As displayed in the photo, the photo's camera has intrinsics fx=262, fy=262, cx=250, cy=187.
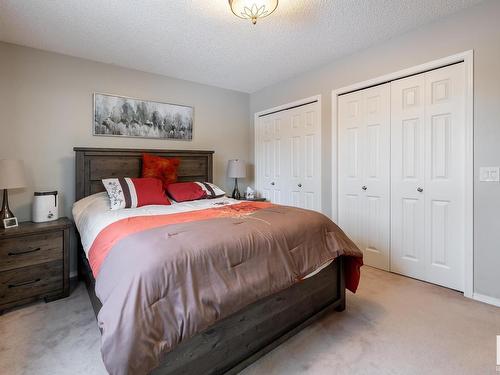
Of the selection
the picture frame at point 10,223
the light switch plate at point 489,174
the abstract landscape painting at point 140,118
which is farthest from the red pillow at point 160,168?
the light switch plate at point 489,174

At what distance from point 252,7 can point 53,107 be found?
2301 millimetres

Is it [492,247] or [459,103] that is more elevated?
[459,103]

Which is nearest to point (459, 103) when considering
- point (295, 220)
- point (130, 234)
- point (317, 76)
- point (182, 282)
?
point (317, 76)

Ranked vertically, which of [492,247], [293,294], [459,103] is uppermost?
[459,103]

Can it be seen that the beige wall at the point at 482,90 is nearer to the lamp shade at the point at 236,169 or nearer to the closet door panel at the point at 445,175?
the closet door panel at the point at 445,175

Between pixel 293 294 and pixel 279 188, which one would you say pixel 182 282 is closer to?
pixel 293 294

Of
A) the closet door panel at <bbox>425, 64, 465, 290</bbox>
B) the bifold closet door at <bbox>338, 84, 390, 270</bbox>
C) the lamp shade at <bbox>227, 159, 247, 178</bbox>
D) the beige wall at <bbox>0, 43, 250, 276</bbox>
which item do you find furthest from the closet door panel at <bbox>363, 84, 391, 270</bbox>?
the beige wall at <bbox>0, 43, 250, 276</bbox>

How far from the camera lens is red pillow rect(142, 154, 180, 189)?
10.1 feet

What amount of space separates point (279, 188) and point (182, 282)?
2.90 meters

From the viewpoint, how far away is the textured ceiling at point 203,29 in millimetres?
2062

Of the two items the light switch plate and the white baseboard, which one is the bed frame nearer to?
the white baseboard

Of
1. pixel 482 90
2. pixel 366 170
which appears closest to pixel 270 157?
pixel 366 170

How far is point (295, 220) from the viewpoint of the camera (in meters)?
1.84

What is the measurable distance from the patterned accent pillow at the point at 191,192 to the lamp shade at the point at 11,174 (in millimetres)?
1305
